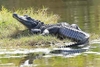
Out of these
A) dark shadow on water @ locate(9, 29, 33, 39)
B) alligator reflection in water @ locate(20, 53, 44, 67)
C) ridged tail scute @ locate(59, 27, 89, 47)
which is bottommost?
alligator reflection in water @ locate(20, 53, 44, 67)

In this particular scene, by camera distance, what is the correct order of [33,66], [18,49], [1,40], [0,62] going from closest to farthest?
[33,66] < [0,62] < [18,49] < [1,40]

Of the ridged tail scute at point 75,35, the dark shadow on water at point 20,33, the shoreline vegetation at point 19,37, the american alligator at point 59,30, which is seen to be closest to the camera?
the shoreline vegetation at point 19,37

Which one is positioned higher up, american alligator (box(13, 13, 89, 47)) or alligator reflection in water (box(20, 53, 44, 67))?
american alligator (box(13, 13, 89, 47))

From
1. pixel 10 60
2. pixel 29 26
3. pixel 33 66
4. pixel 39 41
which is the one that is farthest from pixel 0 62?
pixel 29 26

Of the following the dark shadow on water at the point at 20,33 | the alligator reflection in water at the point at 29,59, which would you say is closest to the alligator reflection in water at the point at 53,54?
the alligator reflection in water at the point at 29,59

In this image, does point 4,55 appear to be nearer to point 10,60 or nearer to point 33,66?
point 10,60

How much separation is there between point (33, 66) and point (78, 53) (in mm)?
2104

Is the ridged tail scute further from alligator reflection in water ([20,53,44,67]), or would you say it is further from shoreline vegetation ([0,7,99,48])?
alligator reflection in water ([20,53,44,67])

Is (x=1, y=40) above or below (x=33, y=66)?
above

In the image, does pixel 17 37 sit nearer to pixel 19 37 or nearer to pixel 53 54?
pixel 19 37

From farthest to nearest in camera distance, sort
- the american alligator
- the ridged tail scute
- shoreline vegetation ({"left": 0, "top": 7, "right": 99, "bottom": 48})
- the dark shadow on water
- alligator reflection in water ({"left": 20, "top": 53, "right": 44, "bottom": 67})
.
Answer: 1. the dark shadow on water
2. the american alligator
3. the ridged tail scute
4. shoreline vegetation ({"left": 0, "top": 7, "right": 99, "bottom": 48})
5. alligator reflection in water ({"left": 20, "top": 53, "right": 44, "bottom": 67})

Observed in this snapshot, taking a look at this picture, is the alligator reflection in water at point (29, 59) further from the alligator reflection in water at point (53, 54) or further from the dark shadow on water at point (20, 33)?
the dark shadow on water at point (20, 33)

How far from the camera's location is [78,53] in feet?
38.4

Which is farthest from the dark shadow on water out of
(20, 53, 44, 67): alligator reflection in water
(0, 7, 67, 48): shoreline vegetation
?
(20, 53, 44, 67): alligator reflection in water
